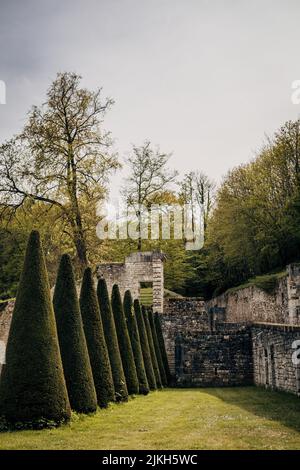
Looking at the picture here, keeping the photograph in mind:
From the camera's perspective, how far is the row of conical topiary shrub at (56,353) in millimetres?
9859

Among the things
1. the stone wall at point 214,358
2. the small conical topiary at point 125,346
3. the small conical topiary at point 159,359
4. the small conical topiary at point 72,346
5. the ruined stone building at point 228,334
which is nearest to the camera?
the small conical topiary at point 72,346

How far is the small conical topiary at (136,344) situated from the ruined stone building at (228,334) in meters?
4.29

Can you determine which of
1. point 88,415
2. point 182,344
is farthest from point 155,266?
point 88,415

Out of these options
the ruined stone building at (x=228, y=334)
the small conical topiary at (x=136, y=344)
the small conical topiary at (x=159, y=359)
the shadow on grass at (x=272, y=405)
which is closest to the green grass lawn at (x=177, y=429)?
the shadow on grass at (x=272, y=405)

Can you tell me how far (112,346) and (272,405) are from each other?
4383 millimetres

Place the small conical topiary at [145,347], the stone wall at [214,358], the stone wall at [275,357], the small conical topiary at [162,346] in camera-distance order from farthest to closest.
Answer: the small conical topiary at [162,346] → the stone wall at [214,358] → the small conical topiary at [145,347] → the stone wall at [275,357]

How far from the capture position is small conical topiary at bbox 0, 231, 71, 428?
32.0 feet

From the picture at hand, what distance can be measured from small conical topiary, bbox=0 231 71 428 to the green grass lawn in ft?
1.40

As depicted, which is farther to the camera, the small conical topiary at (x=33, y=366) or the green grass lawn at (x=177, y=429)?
the small conical topiary at (x=33, y=366)

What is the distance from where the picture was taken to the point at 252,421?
11062 millimetres

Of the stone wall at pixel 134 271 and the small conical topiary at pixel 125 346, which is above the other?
the stone wall at pixel 134 271

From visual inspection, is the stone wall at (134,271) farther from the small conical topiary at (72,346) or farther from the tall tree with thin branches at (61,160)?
the small conical topiary at (72,346)

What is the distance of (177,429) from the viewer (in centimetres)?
1024
